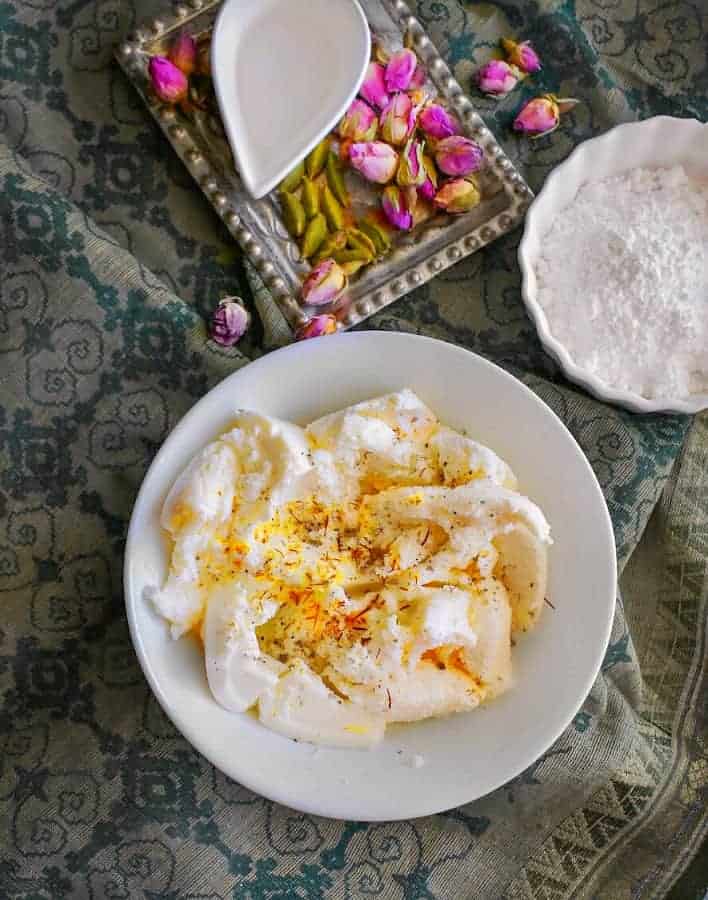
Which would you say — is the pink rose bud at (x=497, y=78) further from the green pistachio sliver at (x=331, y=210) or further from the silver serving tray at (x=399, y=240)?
the green pistachio sliver at (x=331, y=210)

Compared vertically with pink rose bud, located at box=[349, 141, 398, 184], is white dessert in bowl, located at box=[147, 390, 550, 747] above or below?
below

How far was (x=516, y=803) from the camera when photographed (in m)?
0.99

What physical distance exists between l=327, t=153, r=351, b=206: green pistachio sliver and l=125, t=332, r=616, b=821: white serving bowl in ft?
0.62

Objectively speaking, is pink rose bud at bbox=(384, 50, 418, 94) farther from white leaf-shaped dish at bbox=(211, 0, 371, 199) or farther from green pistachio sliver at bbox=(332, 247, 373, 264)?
green pistachio sliver at bbox=(332, 247, 373, 264)

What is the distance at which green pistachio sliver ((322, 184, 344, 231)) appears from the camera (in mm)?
986

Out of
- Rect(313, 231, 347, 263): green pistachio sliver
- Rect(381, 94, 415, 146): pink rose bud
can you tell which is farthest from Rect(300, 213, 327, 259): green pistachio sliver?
Rect(381, 94, 415, 146): pink rose bud

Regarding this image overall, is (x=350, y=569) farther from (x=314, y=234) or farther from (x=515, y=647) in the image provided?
(x=314, y=234)

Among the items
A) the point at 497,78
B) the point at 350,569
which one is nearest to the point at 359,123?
the point at 497,78

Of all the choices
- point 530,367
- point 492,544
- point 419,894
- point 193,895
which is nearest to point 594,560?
point 492,544

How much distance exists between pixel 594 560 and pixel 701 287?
0.30 metres

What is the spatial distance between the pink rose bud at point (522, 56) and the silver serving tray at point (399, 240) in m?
0.07

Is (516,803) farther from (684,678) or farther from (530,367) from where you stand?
(530,367)

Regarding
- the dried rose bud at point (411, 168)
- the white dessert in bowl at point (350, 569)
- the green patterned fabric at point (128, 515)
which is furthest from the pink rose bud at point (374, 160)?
the white dessert in bowl at point (350, 569)

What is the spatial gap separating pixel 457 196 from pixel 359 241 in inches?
4.2
